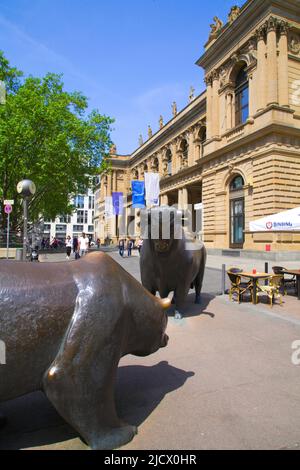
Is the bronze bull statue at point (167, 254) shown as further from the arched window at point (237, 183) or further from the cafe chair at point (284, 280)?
the arched window at point (237, 183)

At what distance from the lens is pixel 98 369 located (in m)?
1.96

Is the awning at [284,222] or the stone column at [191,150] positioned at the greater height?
the stone column at [191,150]

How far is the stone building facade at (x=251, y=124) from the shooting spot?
67.1 ft

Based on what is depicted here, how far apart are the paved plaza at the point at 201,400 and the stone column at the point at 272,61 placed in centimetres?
2065

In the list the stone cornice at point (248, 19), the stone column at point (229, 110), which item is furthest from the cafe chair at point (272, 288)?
the stone cornice at point (248, 19)

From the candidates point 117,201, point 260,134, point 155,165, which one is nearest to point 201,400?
point 260,134

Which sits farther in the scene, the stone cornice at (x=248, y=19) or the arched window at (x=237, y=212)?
the arched window at (x=237, y=212)

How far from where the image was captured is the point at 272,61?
2109 centimetres

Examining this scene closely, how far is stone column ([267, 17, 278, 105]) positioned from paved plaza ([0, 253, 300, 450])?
20652 millimetres

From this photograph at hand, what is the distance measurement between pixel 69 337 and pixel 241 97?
27.3 m

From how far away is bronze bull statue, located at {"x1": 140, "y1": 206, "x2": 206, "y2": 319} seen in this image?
4.75 meters

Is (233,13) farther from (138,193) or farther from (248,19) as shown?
(138,193)

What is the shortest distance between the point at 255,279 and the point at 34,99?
69.2ft
